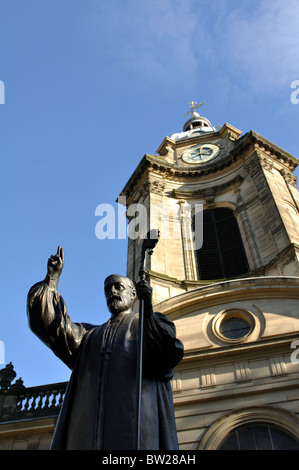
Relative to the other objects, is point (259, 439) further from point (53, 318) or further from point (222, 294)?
point (53, 318)

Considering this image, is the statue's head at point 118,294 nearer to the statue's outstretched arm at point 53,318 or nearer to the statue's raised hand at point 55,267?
the statue's outstretched arm at point 53,318

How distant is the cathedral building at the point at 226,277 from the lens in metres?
11.2

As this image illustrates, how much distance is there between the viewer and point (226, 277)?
1966cm

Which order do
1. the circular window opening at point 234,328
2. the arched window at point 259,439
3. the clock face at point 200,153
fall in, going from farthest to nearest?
1. the clock face at point 200,153
2. the circular window opening at point 234,328
3. the arched window at point 259,439

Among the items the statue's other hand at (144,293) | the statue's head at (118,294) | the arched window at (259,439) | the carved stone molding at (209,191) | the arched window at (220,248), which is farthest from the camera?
the carved stone molding at (209,191)

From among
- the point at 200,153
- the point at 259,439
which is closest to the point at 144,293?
the point at 259,439

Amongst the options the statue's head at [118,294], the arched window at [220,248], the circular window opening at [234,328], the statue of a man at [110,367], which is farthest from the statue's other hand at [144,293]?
the arched window at [220,248]

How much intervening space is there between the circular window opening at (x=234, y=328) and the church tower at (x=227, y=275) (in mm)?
31

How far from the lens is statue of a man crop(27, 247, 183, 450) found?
372cm

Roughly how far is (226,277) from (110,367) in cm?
1594

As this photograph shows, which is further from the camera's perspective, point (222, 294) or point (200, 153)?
point (200, 153)
